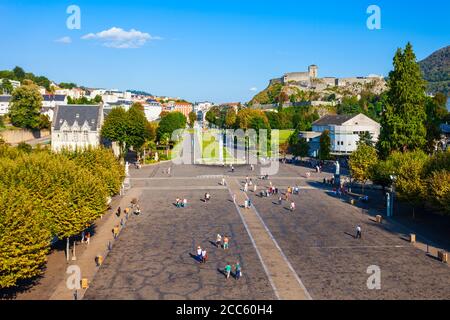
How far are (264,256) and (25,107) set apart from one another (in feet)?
305

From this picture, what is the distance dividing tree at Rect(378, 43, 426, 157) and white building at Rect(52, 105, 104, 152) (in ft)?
190

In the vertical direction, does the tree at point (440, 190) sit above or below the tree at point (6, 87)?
below

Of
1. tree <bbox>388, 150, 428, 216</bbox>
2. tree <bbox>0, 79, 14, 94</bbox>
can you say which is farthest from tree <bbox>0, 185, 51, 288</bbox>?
tree <bbox>0, 79, 14, 94</bbox>

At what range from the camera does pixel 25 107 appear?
10769 centimetres

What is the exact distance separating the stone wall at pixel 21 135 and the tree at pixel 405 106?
74802 mm

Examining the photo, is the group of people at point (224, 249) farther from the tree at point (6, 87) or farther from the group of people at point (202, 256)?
the tree at point (6, 87)

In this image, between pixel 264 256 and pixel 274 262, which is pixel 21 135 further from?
pixel 274 262

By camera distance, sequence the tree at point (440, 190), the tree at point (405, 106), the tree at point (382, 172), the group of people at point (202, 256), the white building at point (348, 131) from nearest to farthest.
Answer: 1. the group of people at point (202, 256)
2. the tree at point (440, 190)
3. the tree at point (382, 172)
4. the tree at point (405, 106)
5. the white building at point (348, 131)

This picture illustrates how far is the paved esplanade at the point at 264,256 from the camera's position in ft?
85.0

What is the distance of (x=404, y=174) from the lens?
4562cm

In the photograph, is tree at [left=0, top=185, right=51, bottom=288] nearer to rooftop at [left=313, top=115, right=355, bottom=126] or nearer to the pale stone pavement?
the pale stone pavement

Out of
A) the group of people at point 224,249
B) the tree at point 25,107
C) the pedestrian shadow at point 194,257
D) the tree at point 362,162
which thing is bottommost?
the pedestrian shadow at point 194,257

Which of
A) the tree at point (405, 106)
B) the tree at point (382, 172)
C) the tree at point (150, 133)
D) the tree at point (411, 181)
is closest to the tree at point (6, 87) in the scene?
the tree at point (150, 133)

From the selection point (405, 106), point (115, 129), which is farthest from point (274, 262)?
point (115, 129)
